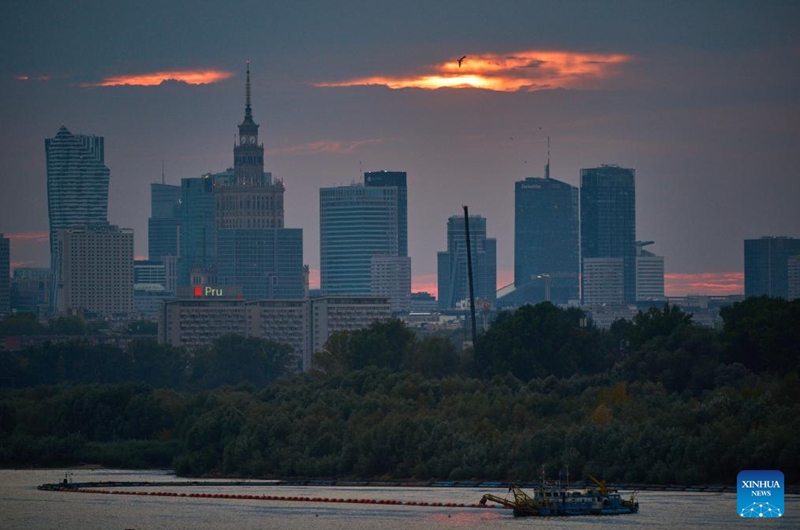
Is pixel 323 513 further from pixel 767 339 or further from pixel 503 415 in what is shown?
pixel 767 339

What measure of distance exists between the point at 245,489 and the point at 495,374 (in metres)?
49.6

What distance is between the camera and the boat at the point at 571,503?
98.6 meters

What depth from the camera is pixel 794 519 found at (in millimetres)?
92562

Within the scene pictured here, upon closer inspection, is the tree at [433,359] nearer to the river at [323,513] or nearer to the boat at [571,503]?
the river at [323,513]

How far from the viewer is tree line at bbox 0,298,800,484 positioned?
Answer: 115 metres

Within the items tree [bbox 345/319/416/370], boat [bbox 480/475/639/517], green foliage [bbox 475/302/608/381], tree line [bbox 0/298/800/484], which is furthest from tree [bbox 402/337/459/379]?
boat [bbox 480/475/639/517]

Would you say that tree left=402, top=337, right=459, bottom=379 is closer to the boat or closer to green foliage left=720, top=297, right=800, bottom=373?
green foliage left=720, top=297, right=800, bottom=373

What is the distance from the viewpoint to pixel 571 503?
9950 cm

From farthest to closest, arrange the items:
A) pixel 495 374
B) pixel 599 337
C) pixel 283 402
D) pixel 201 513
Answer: pixel 599 337, pixel 495 374, pixel 283 402, pixel 201 513

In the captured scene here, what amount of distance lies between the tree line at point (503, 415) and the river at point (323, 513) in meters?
5.76

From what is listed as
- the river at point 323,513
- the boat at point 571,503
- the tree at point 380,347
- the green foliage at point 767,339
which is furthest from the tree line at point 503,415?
the boat at point 571,503

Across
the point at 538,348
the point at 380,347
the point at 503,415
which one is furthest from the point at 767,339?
the point at 380,347

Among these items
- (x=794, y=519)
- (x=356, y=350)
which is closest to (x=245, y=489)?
(x=794, y=519)

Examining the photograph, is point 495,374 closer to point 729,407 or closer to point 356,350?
point 356,350
